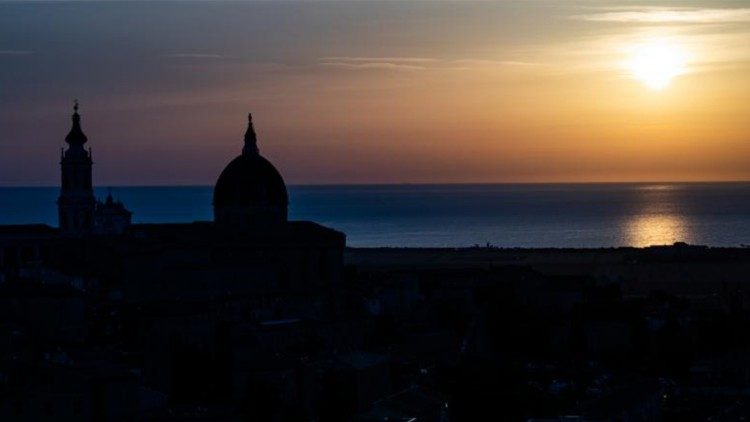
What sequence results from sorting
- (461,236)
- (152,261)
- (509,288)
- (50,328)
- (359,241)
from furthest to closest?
1. (461,236)
2. (359,241)
3. (509,288)
4. (152,261)
5. (50,328)

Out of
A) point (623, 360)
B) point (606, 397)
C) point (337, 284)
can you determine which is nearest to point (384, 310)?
point (337, 284)

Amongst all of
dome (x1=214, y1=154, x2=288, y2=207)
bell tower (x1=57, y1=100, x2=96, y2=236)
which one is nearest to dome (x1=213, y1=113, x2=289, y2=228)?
dome (x1=214, y1=154, x2=288, y2=207)

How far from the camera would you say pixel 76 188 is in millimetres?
66188

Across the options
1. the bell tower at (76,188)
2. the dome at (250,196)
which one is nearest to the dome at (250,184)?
the dome at (250,196)

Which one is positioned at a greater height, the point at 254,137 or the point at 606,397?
the point at 254,137

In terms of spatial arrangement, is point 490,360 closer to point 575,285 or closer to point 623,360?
point 623,360

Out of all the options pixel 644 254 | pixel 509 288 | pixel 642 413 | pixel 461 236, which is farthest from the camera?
pixel 461 236

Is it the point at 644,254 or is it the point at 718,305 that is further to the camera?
the point at 644,254

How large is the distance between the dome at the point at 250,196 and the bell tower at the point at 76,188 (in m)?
5.45

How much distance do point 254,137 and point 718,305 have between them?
19088 millimetres

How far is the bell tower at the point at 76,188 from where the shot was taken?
66125mm

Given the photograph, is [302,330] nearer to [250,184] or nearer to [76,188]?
[250,184]

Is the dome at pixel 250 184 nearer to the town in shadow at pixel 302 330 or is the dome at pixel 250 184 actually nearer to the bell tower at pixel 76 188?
the town in shadow at pixel 302 330

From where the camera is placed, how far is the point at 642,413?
105ft
